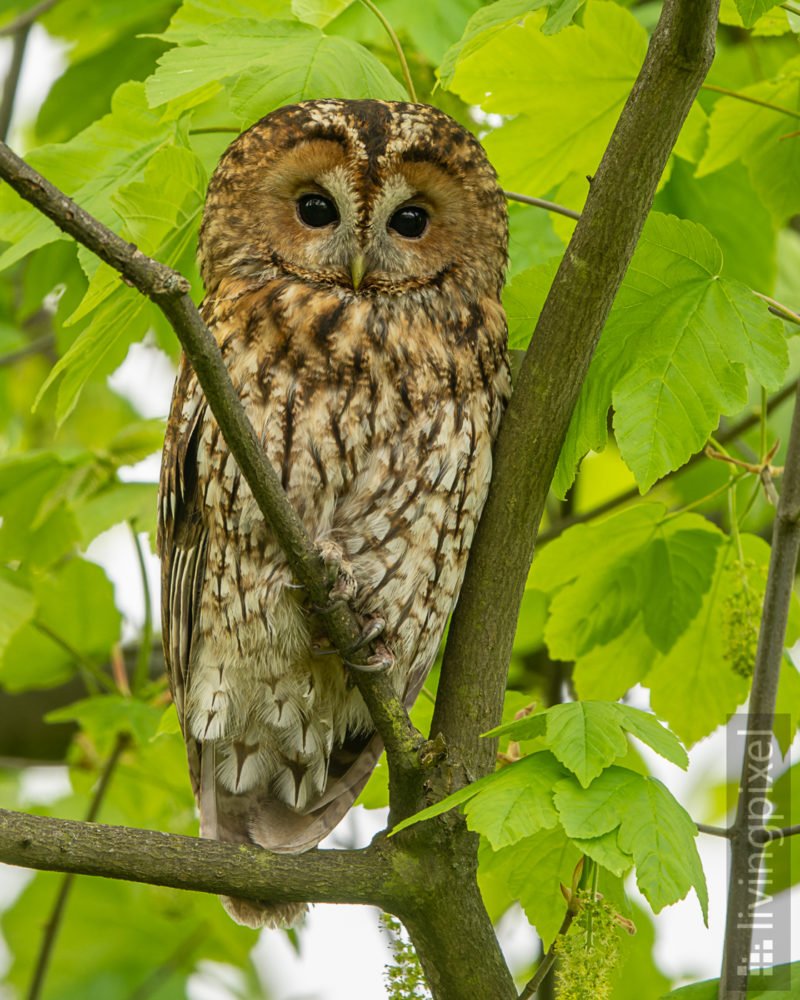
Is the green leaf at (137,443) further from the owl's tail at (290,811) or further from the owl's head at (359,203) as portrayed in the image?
the owl's tail at (290,811)

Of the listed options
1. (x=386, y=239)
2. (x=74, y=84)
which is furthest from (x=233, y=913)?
(x=74, y=84)

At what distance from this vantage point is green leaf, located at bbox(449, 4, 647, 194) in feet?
7.50

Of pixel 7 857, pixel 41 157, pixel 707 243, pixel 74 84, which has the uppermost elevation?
pixel 74 84

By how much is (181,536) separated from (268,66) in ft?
3.00

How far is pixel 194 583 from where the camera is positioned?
8.40 ft

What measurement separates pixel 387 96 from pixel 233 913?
5.03 ft

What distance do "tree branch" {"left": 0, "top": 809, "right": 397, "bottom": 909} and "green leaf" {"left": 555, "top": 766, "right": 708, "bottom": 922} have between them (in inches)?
16.8

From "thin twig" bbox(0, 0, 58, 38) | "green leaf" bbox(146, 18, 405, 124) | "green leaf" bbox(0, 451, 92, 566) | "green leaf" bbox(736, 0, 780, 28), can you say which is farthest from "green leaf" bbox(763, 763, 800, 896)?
"thin twig" bbox(0, 0, 58, 38)

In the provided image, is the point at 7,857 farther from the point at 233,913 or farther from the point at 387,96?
the point at 387,96

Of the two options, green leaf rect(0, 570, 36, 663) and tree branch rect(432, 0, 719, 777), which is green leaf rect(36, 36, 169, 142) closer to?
green leaf rect(0, 570, 36, 663)

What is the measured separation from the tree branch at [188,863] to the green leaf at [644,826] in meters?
0.43

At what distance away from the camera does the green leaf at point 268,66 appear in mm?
2006

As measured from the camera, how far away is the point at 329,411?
7.67 ft

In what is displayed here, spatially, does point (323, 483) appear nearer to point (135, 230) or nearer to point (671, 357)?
point (135, 230)
